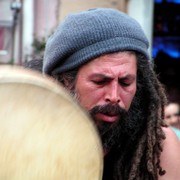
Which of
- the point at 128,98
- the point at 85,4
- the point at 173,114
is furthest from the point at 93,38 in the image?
Answer: the point at 85,4

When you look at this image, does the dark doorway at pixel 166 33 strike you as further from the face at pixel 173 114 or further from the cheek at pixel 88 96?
the cheek at pixel 88 96

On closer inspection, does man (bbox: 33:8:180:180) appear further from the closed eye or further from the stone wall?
the stone wall

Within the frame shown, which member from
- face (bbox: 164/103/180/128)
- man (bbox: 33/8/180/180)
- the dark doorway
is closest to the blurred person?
man (bbox: 33/8/180/180)

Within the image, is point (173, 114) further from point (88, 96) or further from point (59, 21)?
point (59, 21)

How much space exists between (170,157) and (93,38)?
53 centimetres

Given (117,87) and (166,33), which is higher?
(117,87)

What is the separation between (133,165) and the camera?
6.73 ft

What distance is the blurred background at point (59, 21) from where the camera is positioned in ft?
25.7

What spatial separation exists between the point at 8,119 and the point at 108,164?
35.5 inches

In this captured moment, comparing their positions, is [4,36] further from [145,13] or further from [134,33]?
[134,33]

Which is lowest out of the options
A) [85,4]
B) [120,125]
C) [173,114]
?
[85,4]

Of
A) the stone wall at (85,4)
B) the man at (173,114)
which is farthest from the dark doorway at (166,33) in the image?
the man at (173,114)

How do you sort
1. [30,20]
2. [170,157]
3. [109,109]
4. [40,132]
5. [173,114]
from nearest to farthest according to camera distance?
1. [40,132]
2. [109,109]
3. [170,157]
4. [173,114]
5. [30,20]

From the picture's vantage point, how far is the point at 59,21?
339 inches
